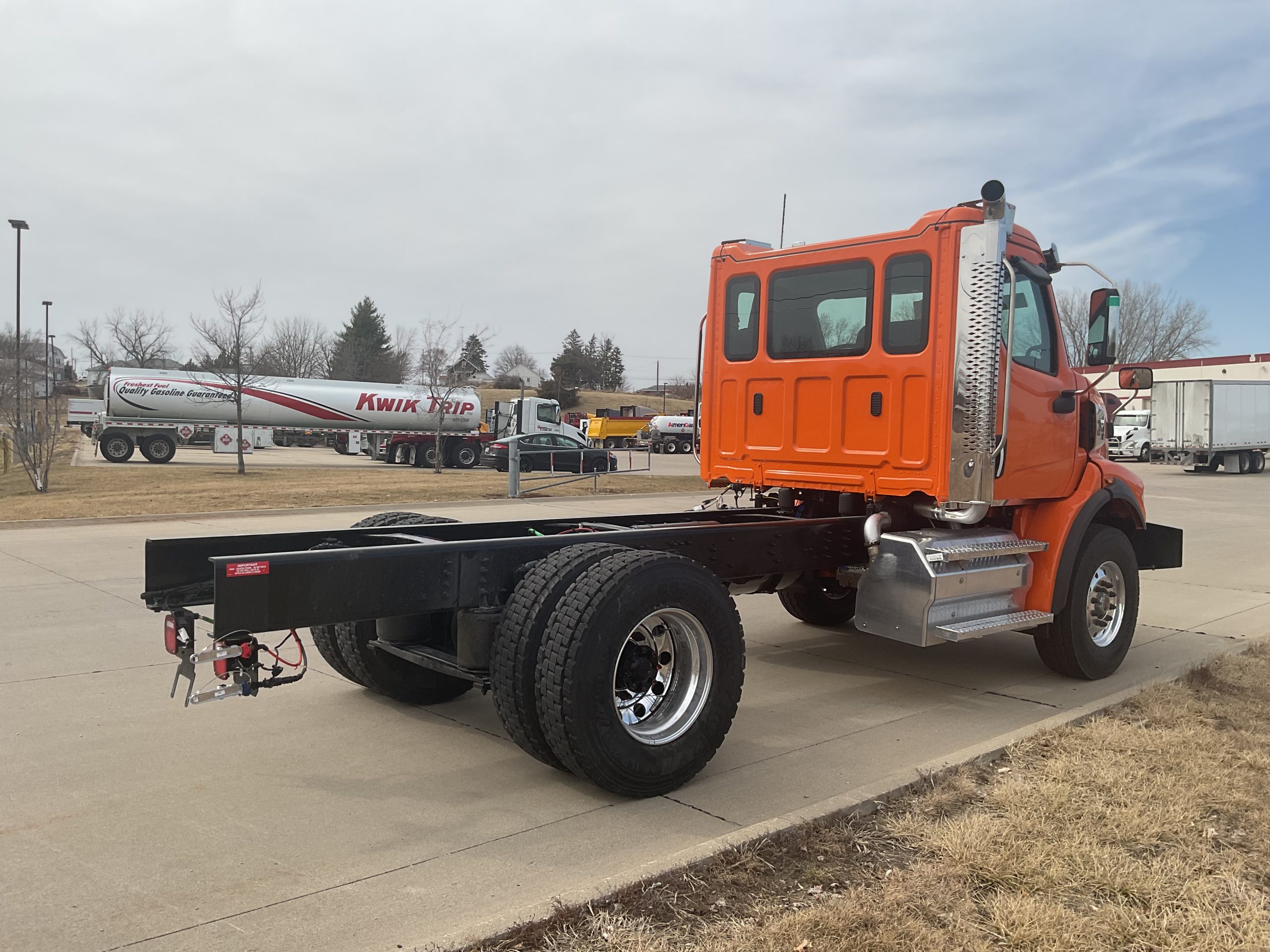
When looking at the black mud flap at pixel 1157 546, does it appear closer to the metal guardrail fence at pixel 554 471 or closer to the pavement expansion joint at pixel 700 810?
the pavement expansion joint at pixel 700 810

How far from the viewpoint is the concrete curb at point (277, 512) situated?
1387 centimetres

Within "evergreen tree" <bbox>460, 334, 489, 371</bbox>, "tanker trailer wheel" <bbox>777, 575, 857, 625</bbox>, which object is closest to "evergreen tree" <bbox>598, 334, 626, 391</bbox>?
"evergreen tree" <bbox>460, 334, 489, 371</bbox>

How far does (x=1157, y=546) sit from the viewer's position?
7.21m

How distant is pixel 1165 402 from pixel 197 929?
38.4 m

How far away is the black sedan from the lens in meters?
30.5

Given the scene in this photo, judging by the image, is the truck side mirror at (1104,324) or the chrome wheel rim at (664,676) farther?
the truck side mirror at (1104,324)

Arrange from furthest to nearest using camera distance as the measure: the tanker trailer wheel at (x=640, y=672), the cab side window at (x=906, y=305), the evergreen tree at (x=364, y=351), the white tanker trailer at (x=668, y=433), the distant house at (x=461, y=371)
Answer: the evergreen tree at (x=364, y=351) < the white tanker trailer at (x=668, y=433) < the distant house at (x=461, y=371) < the cab side window at (x=906, y=305) < the tanker trailer wheel at (x=640, y=672)

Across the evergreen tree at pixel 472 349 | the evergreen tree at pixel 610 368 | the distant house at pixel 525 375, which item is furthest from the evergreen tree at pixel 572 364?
the distant house at pixel 525 375

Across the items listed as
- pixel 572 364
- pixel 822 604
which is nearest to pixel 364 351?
pixel 572 364

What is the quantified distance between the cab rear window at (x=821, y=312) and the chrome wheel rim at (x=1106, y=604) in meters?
2.29

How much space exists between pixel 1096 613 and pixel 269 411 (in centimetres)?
3609

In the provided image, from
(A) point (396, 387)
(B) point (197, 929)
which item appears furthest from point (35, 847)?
(A) point (396, 387)

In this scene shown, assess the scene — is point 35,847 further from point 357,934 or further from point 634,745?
point 634,745

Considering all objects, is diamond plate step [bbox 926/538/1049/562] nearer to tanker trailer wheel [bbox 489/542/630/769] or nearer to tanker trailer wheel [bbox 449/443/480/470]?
tanker trailer wheel [bbox 489/542/630/769]
